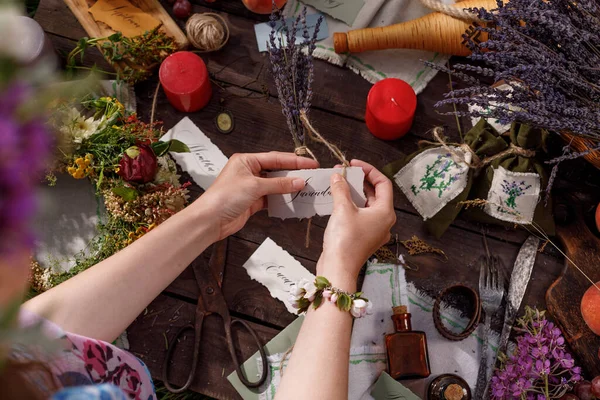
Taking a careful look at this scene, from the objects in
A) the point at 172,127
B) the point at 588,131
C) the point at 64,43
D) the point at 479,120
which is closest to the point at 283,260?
the point at 172,127

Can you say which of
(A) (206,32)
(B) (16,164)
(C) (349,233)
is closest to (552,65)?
(C) (349,233)

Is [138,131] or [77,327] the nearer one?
[77,327]

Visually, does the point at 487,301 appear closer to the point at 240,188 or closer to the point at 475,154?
the point at 475,154

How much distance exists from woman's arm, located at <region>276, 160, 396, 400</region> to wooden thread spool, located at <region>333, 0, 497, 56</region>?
39 centimetres

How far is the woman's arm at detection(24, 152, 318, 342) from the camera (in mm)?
900

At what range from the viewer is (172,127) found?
1414 mm

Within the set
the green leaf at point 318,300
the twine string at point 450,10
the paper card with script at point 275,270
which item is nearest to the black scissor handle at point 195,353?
the paper card with script at point 275,270

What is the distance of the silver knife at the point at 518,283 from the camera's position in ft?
4.16

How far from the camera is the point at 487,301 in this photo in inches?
50.2

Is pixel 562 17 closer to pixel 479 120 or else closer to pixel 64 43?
pixel 479 120

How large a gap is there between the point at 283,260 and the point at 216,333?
10.1 inches

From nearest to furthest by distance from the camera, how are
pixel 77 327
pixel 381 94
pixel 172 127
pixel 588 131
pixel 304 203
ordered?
pixel 77 327 → pixel 588 131 → pixel 304 203 → pixel 381 94 → pixel 172 127

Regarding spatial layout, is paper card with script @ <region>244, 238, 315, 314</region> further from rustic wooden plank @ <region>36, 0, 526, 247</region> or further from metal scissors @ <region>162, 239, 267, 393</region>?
rustic wooden plank @ <region>36, 0, 526, 247</region>

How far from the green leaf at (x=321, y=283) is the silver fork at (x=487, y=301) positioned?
1.75 ft
